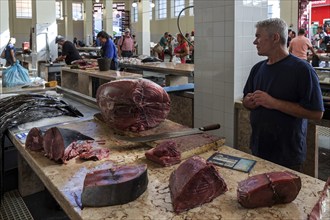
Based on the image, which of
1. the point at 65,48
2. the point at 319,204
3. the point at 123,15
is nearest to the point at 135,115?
the point at 319,204

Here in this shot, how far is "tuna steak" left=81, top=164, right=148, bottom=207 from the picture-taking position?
1.35 m

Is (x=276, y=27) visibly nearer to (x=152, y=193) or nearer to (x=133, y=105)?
(x=133, y=105)

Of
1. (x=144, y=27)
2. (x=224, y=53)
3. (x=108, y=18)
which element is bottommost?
(x=224, y=53)

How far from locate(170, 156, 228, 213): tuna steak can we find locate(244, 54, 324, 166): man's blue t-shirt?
3.27 feet

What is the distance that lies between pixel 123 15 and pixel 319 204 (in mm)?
Answer: 25125

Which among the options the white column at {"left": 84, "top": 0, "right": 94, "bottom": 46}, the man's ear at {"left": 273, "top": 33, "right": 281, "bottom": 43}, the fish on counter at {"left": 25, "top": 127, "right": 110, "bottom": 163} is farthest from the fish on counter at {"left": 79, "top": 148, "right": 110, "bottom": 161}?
the white column at {"left": 84, "top": 0, "right": 94, "bottom": 46}

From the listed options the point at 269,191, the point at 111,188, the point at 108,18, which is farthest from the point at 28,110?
the point at 108,18

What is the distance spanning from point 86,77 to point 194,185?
4.80 meters

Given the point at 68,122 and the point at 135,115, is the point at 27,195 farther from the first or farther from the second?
the point at 135,115

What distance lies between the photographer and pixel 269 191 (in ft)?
4.33

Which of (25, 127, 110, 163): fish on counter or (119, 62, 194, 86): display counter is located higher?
(119, 62, 194, 86): display counter

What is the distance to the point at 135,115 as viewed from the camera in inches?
89.8

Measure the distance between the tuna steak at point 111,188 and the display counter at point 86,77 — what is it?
11.1ft

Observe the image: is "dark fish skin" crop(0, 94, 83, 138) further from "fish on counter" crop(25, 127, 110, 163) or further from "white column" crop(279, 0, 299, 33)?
"white column" crop(279, 0, 299, 33)
